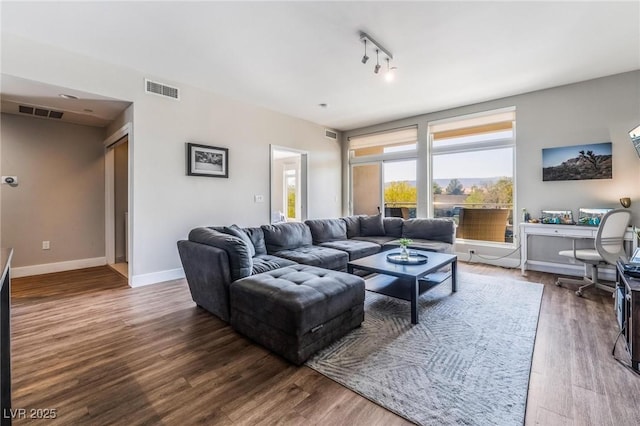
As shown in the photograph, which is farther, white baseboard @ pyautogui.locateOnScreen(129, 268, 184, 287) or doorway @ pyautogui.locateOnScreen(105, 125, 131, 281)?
doorway @ pyautogui.locateOnScreen(105, 125, 131, 281)

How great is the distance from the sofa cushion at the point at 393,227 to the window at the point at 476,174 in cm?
105

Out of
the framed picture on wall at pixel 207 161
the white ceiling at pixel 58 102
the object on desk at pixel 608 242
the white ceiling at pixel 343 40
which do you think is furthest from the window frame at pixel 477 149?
the white ceiling at pixel 58 102

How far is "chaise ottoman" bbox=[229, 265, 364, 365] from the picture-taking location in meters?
1.93

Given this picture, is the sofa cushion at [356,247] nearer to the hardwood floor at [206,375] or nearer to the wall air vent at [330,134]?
the hardwood floor at [206,375]

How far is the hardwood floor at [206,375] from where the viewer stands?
1.51 meters

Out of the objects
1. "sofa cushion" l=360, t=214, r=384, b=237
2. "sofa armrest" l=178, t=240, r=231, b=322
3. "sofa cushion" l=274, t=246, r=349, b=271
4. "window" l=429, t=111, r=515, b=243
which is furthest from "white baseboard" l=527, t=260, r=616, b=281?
"sofa armrest" l=178, t=240, r=231, b=322

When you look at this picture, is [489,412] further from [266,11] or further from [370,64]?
[370,64]

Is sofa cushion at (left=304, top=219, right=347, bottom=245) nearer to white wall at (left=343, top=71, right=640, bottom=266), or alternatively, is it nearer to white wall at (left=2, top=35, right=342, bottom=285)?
white wall at (left=2, top=35, right=342, bottom=285)

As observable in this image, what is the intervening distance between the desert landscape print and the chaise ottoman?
3902 millimetres

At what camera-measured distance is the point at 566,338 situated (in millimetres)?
2309

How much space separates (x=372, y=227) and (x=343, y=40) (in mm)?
3105

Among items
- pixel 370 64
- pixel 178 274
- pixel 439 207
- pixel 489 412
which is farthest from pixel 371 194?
pixel 489 412

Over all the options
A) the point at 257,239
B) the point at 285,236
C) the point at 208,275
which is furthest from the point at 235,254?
the point at 285,236

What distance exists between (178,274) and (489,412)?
392 cm
